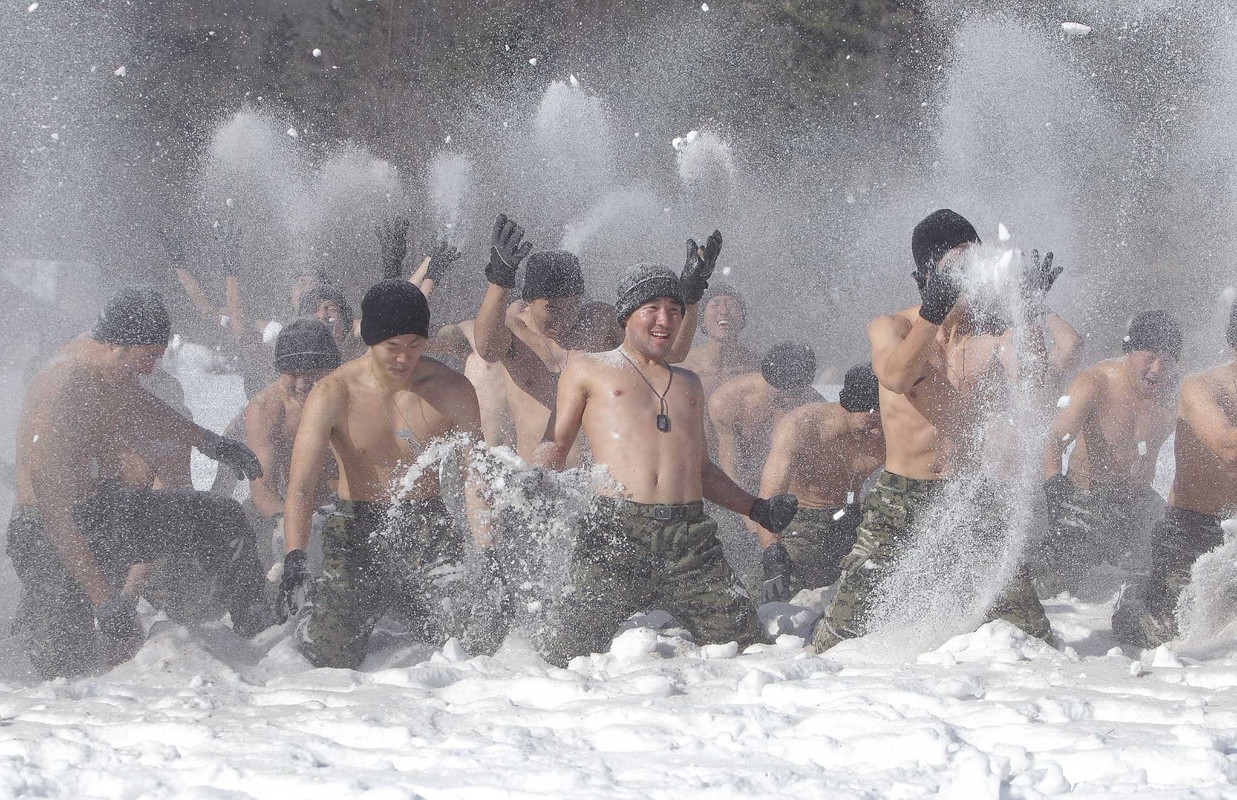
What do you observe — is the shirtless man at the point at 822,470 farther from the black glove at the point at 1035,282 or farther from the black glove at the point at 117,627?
the black glove at the point at 117,627

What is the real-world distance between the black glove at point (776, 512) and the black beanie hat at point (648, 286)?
75 cm

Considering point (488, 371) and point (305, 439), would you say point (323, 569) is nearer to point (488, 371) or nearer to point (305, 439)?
point (305, 439)

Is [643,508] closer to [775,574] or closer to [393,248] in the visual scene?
[775,574]

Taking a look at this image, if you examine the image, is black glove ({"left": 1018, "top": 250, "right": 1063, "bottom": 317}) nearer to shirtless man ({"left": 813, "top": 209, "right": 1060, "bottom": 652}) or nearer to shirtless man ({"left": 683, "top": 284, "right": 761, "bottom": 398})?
shirtless man ({"left": 813, "top": 209, "right": 1060, "bottom": 652})

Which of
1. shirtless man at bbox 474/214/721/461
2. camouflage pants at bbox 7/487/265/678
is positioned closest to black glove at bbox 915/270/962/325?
shirtless man at bbox 474/214/721/461

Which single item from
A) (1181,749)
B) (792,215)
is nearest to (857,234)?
(792,215)

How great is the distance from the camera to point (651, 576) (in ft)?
13.5

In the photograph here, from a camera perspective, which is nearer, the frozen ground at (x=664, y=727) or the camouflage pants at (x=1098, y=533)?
the frozen ground at (x=664, y=727)

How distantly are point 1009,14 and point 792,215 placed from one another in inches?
134

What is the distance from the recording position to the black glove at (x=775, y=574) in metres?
4.55

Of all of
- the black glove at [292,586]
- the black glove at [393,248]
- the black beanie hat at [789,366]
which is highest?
the black glove at [393,248]

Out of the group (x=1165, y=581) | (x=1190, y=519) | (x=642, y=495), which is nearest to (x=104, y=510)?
(x=642, y=495)

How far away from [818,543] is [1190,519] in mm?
1451

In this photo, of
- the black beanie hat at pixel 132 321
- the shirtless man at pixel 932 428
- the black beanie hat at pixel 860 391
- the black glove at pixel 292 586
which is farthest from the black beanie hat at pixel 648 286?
the black beanie hat at pixel 132 321
